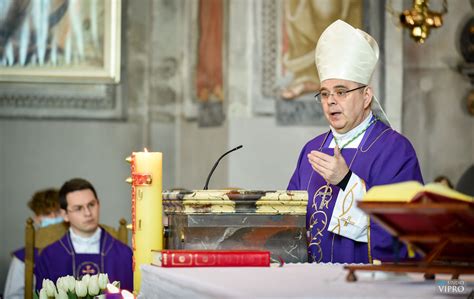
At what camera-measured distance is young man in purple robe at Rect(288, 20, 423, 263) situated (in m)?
3.86

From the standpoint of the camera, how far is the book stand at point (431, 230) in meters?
2.06

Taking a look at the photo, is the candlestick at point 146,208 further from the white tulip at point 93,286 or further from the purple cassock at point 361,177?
the purple cassock at point 361,177

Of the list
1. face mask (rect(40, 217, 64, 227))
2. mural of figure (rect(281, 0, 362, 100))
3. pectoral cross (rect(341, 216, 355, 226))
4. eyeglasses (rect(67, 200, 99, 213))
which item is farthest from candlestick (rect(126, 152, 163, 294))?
mural of figure (rect(281, 0, 362, 100))

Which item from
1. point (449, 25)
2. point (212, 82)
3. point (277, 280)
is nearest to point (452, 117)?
point (449, 25)

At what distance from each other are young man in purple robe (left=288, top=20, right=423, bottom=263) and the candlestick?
61cm

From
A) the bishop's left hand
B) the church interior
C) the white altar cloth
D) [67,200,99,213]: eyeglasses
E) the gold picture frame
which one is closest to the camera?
the white altar cloth

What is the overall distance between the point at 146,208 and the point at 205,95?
298 inches

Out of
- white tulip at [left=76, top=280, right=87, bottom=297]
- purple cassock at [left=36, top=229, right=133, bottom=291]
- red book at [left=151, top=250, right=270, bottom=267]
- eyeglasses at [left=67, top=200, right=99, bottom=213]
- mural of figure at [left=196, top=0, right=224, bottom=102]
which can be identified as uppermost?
mural of figure at [left=196, top=0, right=224, bottom=102]

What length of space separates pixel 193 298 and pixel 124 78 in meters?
9.67

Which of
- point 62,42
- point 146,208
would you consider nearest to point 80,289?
point 146,208

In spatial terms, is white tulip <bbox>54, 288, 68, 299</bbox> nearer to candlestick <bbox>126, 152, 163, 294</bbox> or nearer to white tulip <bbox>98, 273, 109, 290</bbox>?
white tulip <bbox>98, 273, 109, 290</bbox>

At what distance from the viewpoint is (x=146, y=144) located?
11.9m

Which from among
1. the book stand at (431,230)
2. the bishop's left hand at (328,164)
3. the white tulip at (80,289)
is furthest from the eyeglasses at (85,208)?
the book stand at (431,230)

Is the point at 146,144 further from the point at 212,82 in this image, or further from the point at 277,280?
the point at 277,280
